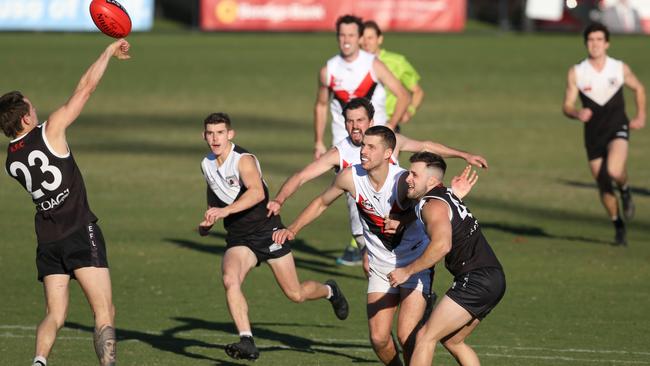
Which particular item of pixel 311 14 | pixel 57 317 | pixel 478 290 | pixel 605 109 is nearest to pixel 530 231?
pixel 605 109

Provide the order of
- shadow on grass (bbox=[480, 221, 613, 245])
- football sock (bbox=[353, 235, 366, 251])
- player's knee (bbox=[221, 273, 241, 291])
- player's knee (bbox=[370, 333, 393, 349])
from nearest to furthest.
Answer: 1. player's knee (bbox=[370, 333, 393, 349])
2. player's knee (bbox=[221, 273, 241, 291])
3. football sock (bbox=[353, 235, 366, 251])
4. shadow on grass (bbox=[480, 221, 613, 245])

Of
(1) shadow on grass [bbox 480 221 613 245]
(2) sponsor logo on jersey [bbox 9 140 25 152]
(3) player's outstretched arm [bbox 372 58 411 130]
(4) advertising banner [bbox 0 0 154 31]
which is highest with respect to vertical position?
(2) sponsor logo on jersey [bbox 9 140 25 152]

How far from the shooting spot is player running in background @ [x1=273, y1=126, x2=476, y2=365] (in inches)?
370

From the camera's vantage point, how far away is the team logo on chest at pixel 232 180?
10.9 metres

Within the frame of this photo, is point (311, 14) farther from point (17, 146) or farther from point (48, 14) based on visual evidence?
point (17, 146)

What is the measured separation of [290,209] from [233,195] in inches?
308

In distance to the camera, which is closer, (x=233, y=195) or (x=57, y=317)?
(x=57, y=317)

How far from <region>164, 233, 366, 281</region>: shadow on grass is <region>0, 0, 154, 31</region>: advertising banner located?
29.2 metres

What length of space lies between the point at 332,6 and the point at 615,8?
10492 millimetres

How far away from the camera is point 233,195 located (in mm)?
10969

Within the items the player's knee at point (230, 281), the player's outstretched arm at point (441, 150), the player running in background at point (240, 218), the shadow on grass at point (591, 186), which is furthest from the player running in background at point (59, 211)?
the shadow on grass at point (591, 186)

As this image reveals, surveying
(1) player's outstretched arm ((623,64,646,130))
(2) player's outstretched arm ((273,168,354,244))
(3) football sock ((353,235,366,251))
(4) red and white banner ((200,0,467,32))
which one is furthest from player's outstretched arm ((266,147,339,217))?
(4) red and white banner ((200,0,467,32))

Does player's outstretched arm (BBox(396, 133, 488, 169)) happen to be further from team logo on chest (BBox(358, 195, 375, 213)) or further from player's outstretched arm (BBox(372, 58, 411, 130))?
player's outstretched arm (BBox(372, 58, 411, 130))

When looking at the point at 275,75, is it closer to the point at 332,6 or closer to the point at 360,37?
the point at 332,6
